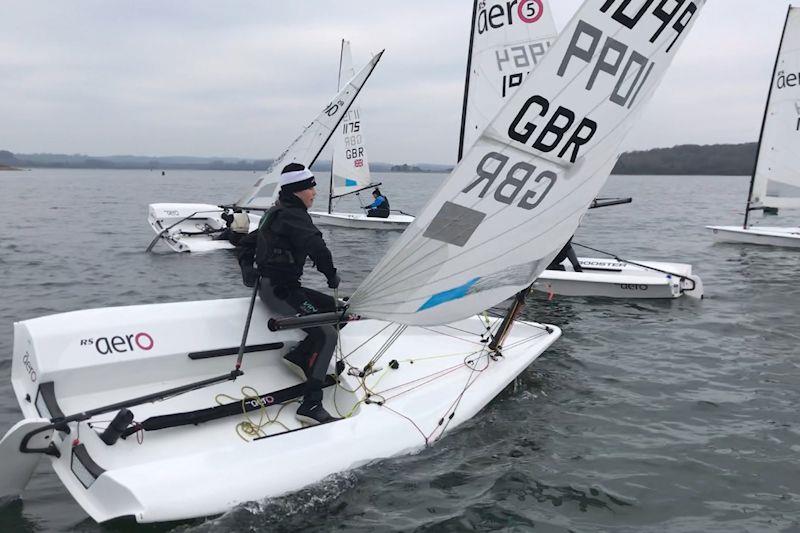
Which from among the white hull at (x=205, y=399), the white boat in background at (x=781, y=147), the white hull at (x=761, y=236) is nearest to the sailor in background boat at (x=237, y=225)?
the white hull at (x=205, y=399)

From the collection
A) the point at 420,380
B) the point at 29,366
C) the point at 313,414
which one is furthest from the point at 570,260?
the point at 29,366

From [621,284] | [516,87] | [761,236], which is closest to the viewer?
[516,87]

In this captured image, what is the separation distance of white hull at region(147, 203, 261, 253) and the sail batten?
13290 millimetres

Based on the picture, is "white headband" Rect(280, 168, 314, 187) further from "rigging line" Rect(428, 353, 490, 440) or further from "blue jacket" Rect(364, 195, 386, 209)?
"blue jacket" Rect(364, 195, 386, 209)

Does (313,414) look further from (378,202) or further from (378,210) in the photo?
(378,202)

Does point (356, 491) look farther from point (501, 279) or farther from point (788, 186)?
point (788, 186)

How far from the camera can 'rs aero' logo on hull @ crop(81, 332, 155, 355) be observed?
14.7 feet

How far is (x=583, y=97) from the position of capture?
4312 millimetres

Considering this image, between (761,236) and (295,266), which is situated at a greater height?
(295,266)

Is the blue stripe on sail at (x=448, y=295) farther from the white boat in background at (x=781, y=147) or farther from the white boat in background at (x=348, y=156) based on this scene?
the white boat in background at (x=348, y=156)

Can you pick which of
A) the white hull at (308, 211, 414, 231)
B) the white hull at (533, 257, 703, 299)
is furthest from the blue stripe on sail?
the white hull at (308, 211, 414, 231)

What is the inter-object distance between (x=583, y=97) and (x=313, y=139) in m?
8.67

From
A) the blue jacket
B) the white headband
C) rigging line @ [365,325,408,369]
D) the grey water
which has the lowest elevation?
the grey water

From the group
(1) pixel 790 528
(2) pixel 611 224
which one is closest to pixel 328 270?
(1) pixel 790 528
